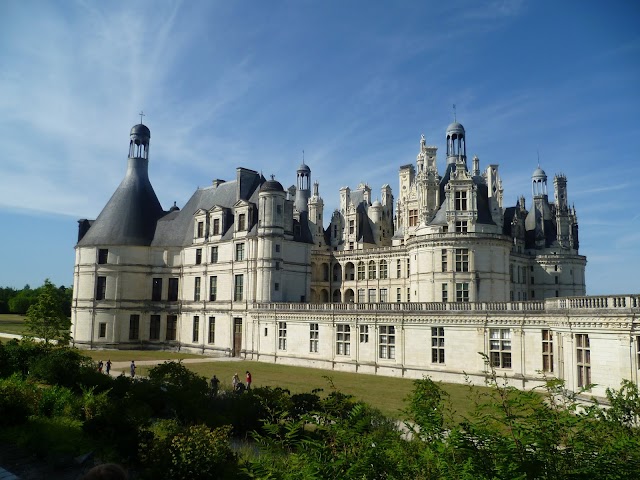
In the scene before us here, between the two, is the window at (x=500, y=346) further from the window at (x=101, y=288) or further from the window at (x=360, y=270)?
the window at (x=101, y=288)

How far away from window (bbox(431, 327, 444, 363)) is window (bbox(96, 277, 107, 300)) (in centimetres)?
3454

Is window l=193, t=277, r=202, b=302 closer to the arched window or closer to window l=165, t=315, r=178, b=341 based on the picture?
window l=165, t=315, r=178, b=341

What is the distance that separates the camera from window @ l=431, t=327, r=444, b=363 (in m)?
31.8

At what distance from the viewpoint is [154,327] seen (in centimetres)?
5247

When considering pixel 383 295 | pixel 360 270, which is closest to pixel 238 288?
pixel 360 270

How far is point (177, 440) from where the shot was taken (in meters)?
11.6

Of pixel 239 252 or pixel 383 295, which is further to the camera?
pixel 383 295

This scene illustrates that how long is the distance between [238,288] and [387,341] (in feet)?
57.1

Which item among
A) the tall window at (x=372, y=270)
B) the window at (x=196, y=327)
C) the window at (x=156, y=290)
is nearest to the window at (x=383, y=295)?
the tall window at (x=372, y=270)

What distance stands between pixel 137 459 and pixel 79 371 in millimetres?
10930

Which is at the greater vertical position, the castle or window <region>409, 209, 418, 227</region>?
window <region>409, 209, 418, 227</region>

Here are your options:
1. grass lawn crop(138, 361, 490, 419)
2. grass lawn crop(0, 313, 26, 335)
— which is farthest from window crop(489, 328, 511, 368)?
grass lawn crop(0, 313, 26, 335)

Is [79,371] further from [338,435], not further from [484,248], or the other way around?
[484,248]

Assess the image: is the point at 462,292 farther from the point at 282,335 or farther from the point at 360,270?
the point at 360,270
